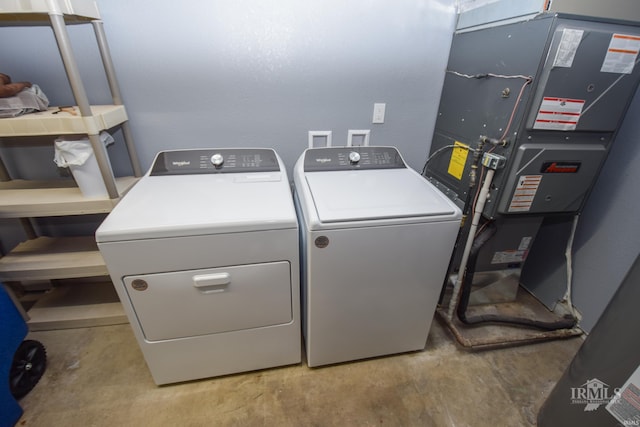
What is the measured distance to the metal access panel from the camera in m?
1.10

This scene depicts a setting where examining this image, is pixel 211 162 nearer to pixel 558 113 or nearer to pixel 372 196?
pixel 372 196

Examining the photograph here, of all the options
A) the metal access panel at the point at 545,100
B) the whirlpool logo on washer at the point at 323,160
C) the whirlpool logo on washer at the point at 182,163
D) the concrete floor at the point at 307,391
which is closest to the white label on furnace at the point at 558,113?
the metal access panel at the point at 545,100

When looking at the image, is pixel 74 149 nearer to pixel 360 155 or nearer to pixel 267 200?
pixel 267 200

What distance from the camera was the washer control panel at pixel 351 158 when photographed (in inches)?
59.8

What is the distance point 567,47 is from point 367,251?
1.08m

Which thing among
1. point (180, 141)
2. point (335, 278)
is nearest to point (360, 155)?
point (335, 278)

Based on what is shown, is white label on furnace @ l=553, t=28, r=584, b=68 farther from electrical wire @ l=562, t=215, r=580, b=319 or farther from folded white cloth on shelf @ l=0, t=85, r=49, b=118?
folded white cloth on shelf @ l=0, t=85, r=49, b=118

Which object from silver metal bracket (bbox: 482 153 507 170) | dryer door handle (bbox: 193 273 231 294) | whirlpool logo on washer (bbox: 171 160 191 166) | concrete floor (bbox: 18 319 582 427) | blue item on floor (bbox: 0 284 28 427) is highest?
silver metal bracket (bbox: 482 153 507 170)

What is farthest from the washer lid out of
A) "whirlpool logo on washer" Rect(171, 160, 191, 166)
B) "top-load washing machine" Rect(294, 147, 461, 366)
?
"whirlpool logo on washer" Rect(171, 160, 191, 166)

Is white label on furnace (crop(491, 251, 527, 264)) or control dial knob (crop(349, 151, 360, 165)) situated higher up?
control dial knob (crop(349, 151, 360, 165))

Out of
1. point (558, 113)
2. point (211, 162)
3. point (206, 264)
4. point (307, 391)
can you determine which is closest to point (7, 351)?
point (206, 264)

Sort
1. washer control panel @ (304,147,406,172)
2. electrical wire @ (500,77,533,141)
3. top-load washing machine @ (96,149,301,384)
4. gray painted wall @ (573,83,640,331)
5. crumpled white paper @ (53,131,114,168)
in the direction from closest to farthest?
top-load washing machine @ (96,149,301,384) → electrical wire @ (500,77,533,141) → crumpled white paper @ (53,131,114,168) → gray painted wall @ (573,83,640,331) → washer control panel @ (304,147,406,172)

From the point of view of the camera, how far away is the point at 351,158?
1548 mm

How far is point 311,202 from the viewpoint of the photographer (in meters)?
1.17
